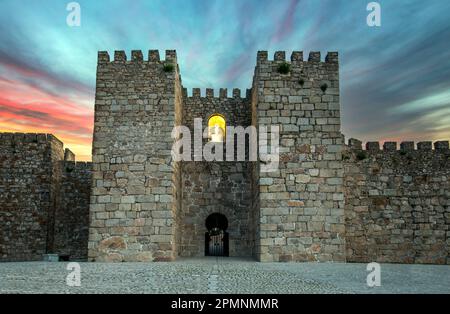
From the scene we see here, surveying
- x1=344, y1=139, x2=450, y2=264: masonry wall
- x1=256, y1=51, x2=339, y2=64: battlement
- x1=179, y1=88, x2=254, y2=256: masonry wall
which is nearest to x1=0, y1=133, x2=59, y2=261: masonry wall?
x1=179, y1=88, x2=254, y2=256: masonry wall

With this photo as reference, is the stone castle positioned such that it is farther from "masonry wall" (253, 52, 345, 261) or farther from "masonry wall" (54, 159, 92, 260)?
"masonry wall" (54, 159, 92, 260)

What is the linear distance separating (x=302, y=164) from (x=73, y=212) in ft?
37.4

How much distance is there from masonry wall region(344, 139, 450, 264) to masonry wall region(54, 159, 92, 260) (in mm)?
11850

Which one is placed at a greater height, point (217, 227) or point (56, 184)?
point (56, 184)

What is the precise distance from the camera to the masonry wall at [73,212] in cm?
1992

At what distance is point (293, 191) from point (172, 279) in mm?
6730

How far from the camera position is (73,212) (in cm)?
2025

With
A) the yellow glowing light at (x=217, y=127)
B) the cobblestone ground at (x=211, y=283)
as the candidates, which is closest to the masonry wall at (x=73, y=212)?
the yellow glowing light at (x=217, y=127)

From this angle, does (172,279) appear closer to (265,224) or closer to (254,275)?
(254,275)

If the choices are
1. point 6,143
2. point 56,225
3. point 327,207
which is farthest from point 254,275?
point 6,143

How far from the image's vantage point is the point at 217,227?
18.3 metres

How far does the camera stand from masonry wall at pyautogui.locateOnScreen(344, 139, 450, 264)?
655 inches

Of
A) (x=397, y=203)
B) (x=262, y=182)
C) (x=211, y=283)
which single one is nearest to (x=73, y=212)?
(x=262, y=182)

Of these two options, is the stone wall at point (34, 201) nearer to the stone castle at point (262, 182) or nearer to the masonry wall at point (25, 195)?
the masonry wall at point (25, 195)
